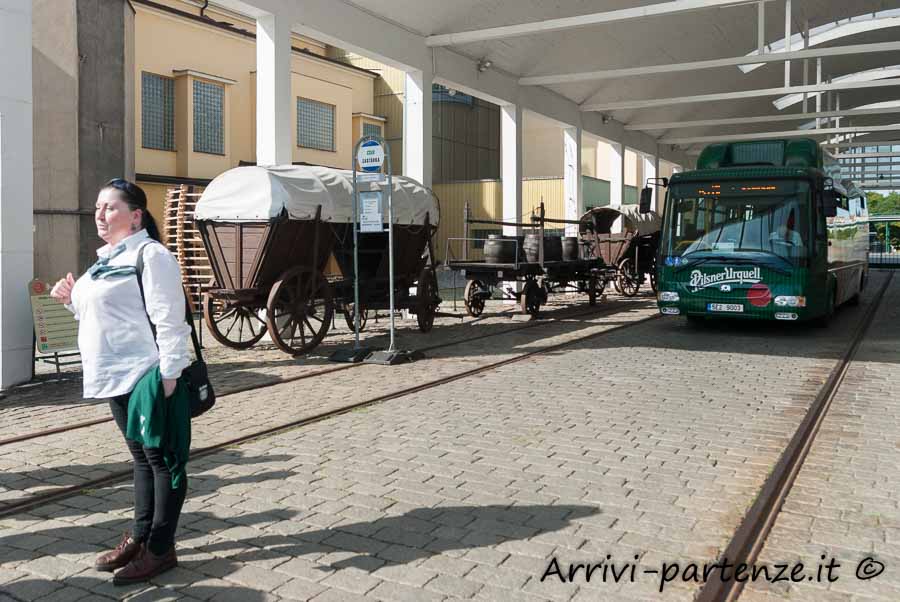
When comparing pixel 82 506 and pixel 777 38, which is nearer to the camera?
pixel 82 506

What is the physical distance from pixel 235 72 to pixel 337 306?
739 inches

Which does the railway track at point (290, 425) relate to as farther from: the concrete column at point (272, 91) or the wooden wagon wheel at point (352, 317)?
the concrete column at point (272, 91)

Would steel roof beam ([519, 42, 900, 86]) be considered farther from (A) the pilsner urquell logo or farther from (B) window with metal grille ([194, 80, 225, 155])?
(B) window with metal grille ([194, 80, 225, 155])

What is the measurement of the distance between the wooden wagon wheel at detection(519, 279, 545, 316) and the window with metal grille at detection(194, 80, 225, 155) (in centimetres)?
1454

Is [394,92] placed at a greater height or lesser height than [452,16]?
greater

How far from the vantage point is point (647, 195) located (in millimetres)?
18219

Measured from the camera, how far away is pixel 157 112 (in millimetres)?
26578

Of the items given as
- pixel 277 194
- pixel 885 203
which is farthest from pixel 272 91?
pixel 885 203

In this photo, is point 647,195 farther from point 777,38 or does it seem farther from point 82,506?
point 82,506

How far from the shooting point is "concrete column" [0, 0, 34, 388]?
30.0 feet

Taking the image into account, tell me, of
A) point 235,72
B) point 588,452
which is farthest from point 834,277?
point 235,72

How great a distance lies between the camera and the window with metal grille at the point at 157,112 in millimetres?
26203

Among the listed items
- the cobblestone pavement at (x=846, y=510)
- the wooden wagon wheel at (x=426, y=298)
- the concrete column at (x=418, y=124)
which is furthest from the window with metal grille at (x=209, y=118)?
the cobblestone pavement at (x=846, y=510)

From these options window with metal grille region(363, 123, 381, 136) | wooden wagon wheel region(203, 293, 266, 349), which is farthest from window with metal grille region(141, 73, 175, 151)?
wooden wagon wheel region(203, 293, 266, 349)
